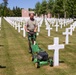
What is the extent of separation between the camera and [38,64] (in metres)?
9.70

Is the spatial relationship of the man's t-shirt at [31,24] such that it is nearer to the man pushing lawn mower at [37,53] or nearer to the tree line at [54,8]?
the man pushing lawn mower at [37,53]

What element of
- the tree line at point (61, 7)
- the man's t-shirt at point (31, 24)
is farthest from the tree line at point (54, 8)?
the man's t-shirt at point (31, 24)

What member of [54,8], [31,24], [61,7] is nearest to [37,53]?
[31,24]

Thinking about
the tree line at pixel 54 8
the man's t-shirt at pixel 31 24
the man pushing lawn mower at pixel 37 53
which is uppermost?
the tree line at pixel 54 8

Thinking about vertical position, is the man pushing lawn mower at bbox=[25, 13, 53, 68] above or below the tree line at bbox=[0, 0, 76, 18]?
below

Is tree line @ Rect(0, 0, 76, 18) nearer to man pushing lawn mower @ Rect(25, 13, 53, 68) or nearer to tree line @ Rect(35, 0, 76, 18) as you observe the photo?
tree line @ Rect(35, 0, 76, 18)

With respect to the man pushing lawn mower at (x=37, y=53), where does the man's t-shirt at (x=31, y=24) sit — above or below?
above

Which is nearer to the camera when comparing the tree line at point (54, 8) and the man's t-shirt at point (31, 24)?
the man's t-shirt at point (31, 24)

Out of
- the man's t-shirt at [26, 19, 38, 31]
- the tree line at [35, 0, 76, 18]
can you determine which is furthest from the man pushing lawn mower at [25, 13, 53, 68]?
the tree line at [35, 0, 76, 18]

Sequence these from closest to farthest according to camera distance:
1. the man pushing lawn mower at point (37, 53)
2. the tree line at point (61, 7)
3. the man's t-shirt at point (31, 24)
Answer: the man pushing lawn mower at point (37, 53) < the man's t-shirt at point (31, 24) < the tree line at point (61, 7)

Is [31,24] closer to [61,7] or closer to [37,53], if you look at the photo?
[37,53]

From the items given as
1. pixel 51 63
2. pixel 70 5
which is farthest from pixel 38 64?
pixel 70 5

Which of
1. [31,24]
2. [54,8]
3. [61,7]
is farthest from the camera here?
[54,8]

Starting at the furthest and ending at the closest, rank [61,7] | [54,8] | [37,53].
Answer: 1. [54,8]
2. [61,7]
3. [37,53]
